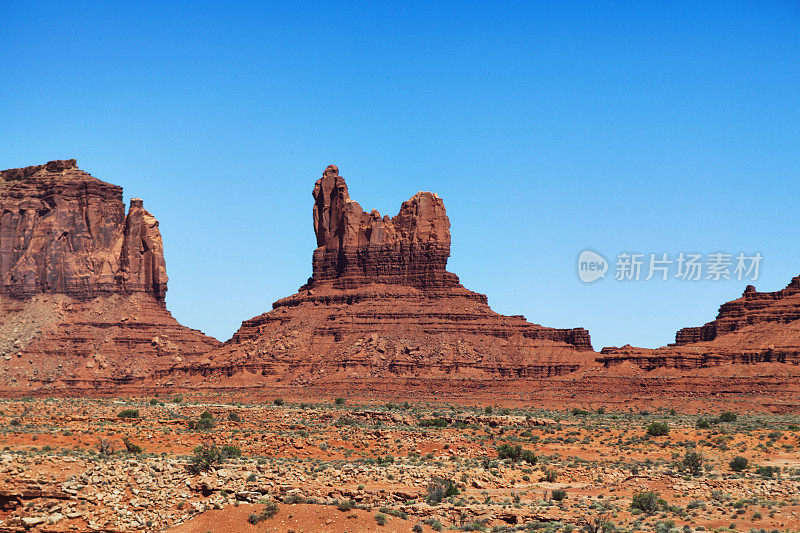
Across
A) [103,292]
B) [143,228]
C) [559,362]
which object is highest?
[143,228]

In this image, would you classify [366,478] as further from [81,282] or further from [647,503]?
[81,282]

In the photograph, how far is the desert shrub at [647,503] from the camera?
3753 cm

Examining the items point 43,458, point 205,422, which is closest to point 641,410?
point 205,422

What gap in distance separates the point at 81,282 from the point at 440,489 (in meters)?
137

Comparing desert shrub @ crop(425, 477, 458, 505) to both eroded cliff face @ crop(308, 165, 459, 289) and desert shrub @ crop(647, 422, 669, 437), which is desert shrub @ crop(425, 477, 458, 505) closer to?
desert shrub @ crop(647, 422, 669, 437)

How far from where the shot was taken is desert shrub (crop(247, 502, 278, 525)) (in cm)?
3359

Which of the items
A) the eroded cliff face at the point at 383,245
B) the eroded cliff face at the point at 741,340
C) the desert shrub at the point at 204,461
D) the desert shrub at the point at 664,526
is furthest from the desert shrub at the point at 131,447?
the eroded cliff face at the point at 383,245

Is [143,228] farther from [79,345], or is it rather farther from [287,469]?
[287,469]

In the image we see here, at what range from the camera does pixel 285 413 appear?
69562mm

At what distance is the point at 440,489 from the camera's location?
3897 cm

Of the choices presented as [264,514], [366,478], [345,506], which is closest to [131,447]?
[366,478]

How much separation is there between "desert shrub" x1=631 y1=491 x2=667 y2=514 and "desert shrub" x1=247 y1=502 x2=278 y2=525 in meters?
12.8

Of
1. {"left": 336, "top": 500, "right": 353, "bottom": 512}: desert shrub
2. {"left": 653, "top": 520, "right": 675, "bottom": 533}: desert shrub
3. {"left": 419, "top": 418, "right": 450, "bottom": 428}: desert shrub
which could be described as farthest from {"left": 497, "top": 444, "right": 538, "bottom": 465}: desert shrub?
{"left": 336, "top": 500, "right": 353, "bottom": 512}: desert shrub

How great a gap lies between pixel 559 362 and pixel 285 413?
209 ft
